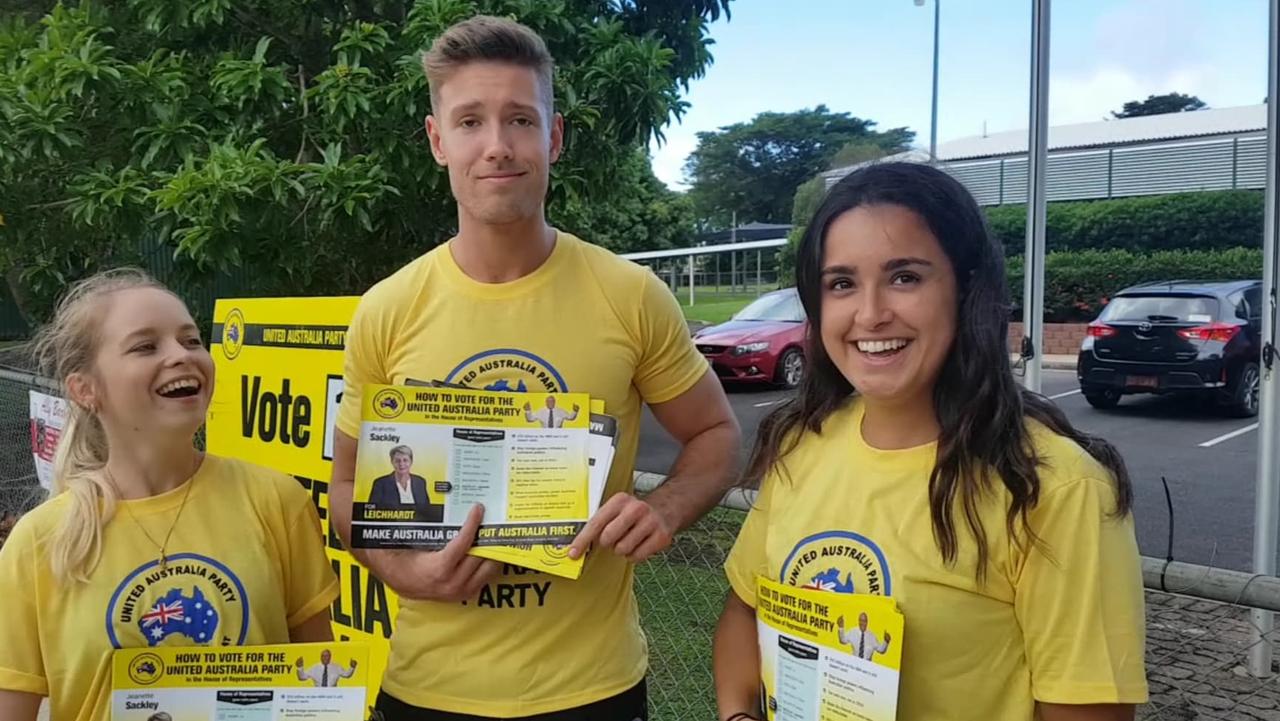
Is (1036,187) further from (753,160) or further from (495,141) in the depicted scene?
(753,160)

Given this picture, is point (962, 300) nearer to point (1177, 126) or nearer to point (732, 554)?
point (732, 554)

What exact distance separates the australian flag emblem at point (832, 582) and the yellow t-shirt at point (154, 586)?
99 centimetres

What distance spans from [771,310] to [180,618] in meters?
12.2

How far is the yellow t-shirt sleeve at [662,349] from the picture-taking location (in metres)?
1.97

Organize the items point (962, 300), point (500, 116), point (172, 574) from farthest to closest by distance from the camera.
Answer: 1. point (500, 116)
2. point (172, 574)
3. point (962, 300)

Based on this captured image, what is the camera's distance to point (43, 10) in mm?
5750

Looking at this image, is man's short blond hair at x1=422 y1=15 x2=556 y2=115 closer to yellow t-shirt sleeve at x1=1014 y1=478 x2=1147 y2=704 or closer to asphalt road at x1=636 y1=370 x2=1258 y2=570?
yellow t-shirt sleeve at x1=1014 y1=478 x2=1147 y2=704

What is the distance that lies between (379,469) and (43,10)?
5.53 metres

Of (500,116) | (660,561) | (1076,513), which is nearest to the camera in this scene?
(1076,513)

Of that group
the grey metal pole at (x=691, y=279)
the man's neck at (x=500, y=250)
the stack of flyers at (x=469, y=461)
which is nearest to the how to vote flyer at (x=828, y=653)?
the stack of flyers at (x=469, y=461)

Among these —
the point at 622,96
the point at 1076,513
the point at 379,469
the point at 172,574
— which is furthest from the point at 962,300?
the point at 622,96

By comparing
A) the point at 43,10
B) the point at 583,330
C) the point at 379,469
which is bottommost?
the point at 379,469

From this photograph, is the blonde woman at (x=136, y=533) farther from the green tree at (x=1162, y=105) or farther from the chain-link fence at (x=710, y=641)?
the green tree at (x=1162, y=105)

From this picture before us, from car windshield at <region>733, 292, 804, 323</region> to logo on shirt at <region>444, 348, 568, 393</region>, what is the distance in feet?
35.9
